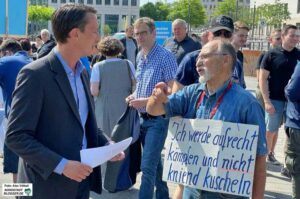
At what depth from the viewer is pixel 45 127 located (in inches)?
101

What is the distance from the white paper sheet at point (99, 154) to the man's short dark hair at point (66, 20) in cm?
64

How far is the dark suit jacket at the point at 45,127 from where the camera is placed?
2469 millimetres

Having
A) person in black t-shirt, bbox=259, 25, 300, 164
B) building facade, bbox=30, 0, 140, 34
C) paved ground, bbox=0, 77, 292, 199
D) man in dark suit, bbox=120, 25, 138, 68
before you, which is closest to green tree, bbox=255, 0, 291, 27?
man in dark suit, bbox=120, 25, 138, 68

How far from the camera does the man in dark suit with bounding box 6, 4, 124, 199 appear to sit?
247cm

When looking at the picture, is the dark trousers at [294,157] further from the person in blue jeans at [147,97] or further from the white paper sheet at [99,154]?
the white paper sheet at [99,154]

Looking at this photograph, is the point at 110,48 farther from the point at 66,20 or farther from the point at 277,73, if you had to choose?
the point at 66,20

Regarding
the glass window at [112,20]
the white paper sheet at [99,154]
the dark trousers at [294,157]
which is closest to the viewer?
the white paper sheet at [99,154]

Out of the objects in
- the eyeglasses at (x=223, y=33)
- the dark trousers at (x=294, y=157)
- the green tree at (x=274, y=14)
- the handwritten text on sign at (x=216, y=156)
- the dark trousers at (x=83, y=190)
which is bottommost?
the dark trousers at (x=294, y=157)

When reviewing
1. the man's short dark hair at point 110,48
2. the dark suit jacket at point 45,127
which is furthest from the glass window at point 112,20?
the dark suit jacket at point 45,127

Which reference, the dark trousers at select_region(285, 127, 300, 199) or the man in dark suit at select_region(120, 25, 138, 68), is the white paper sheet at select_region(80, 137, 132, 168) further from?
the man in dark suit at select_region(120, 25, 138, 68)

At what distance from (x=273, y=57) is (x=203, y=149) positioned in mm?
4311

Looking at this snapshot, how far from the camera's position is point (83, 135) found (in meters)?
2.76

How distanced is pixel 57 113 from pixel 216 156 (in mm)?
981

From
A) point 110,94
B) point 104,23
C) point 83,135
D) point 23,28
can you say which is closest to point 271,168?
point 110,94
